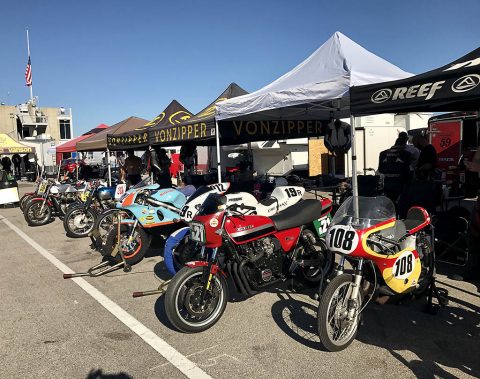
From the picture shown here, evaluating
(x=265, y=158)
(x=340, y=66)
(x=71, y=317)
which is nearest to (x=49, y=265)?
(x=71, y=317)

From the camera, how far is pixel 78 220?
8508 millimetres

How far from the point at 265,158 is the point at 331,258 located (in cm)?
1899

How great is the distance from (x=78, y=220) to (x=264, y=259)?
5.82 meters

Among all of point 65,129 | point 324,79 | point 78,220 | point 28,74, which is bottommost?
point 78,220

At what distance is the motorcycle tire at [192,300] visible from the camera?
11.7 feet

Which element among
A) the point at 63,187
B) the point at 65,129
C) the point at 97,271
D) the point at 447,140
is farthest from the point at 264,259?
the point at 65,129

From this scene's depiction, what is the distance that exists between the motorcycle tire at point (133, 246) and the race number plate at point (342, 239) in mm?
3320

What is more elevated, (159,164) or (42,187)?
(159,164)

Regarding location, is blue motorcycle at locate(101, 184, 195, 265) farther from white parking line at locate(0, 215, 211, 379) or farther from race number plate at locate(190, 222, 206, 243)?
race number plate at locate(190, 222, 206, 243)

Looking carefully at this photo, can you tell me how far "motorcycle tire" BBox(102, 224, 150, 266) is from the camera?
5.68m

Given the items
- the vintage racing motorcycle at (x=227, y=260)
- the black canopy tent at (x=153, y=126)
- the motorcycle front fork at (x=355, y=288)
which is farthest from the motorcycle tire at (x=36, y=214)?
the motorcycle front fork at (x=355, y=288)

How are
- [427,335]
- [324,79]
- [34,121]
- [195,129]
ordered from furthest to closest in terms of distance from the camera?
[34,121]
[195,129]
[324,79]
[427,335]

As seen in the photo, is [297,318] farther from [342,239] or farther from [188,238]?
[188,238]

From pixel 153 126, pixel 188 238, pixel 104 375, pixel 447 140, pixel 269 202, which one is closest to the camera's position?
pixel 104 375
